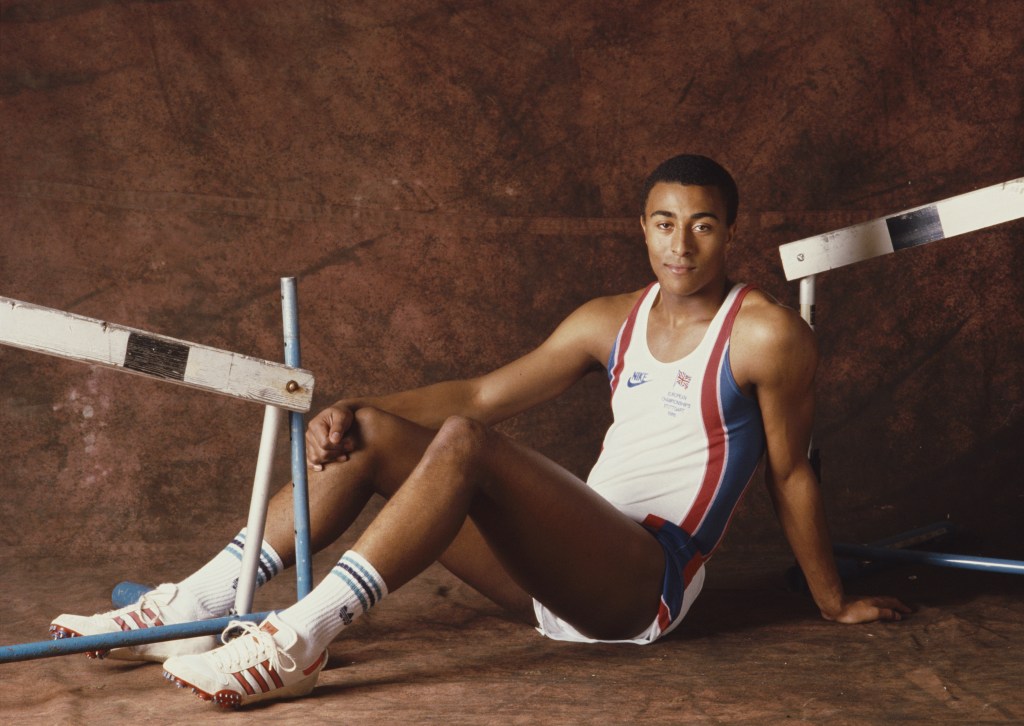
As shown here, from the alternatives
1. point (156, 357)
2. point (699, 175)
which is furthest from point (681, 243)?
point (156, 357)

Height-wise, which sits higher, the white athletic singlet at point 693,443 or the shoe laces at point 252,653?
the white athletic singlet at point 693,443

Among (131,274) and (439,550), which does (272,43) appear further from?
(439,550)

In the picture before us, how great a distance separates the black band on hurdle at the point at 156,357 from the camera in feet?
5.98

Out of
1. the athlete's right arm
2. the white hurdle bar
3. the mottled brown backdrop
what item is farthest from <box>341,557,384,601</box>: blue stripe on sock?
the mottled brown backdrop

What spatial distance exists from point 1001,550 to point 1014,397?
21.9 inches

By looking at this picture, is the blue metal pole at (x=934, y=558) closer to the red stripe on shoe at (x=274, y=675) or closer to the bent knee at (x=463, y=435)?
the bent knee at (x=463, y=435)

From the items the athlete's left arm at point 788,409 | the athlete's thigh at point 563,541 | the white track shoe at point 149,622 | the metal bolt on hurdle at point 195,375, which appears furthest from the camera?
the athlete's left arm at point 788,409

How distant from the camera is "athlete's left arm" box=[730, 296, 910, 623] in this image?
2.19m

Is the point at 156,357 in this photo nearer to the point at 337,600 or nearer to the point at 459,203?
the point at 337,600

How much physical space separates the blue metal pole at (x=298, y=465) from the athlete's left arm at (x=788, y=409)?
0.84 meters

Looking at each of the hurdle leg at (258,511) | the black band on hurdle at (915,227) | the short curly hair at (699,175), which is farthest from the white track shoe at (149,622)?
the black band on hurdle at (915,227)

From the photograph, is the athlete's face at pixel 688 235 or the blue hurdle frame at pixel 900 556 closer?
the athlete's face at pixel 688 235

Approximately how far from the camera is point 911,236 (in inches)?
96.3

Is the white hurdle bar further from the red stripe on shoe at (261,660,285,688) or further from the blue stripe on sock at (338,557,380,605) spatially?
the red stripe on shoe at (261,660,285,688)
